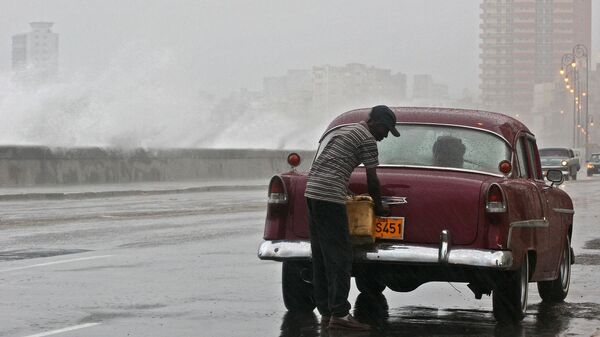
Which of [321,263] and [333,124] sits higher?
[333,124]

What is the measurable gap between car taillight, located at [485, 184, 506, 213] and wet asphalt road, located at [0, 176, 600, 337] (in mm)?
869

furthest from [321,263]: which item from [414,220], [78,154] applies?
[78,154]

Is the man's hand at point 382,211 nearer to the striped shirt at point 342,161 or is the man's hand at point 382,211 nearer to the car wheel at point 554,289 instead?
the striped shirt at point 342,161

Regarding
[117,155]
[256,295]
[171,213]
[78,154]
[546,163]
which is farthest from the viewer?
[546,163]

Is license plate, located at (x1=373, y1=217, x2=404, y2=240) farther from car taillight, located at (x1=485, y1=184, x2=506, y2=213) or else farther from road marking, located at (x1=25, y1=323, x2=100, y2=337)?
road marking, located at (x1=25, y1=323, x2=100, y2=337)

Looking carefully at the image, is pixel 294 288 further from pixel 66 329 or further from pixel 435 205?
pixel 66 329

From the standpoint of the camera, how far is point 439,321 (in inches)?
387

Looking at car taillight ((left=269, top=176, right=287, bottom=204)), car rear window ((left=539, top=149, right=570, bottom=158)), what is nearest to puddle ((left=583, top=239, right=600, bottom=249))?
car taillight ((left=269, top=176, right=287, bottom=204))

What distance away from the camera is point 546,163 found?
189ft

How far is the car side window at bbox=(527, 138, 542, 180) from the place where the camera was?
35.8 feet

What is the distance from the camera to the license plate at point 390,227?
30.5 feet

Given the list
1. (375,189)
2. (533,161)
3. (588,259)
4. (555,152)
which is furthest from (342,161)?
(555,152)

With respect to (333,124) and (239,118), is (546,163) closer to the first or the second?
(239,118)

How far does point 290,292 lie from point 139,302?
4.51 feet
